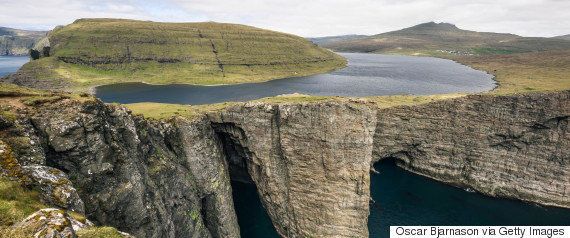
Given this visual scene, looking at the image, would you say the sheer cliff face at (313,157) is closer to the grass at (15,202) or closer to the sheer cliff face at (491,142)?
the sheer cliff face at (491,142)

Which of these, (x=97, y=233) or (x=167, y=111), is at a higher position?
(x=167, y=111)

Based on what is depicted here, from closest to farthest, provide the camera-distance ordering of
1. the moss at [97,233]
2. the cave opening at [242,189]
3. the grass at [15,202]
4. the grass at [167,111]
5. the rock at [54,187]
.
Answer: the grass at [15,202], the moss at [97,233], the rock at [54,187], the grass at [167,111], the cave opening at [242,189]

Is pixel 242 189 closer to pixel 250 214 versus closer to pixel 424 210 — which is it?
pixel 250 214

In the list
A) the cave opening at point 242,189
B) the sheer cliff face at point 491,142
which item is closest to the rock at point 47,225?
the cave opening at point 242,189

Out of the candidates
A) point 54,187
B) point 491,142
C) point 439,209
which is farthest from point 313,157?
point 491,142

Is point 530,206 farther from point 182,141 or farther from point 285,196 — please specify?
point 182,141
